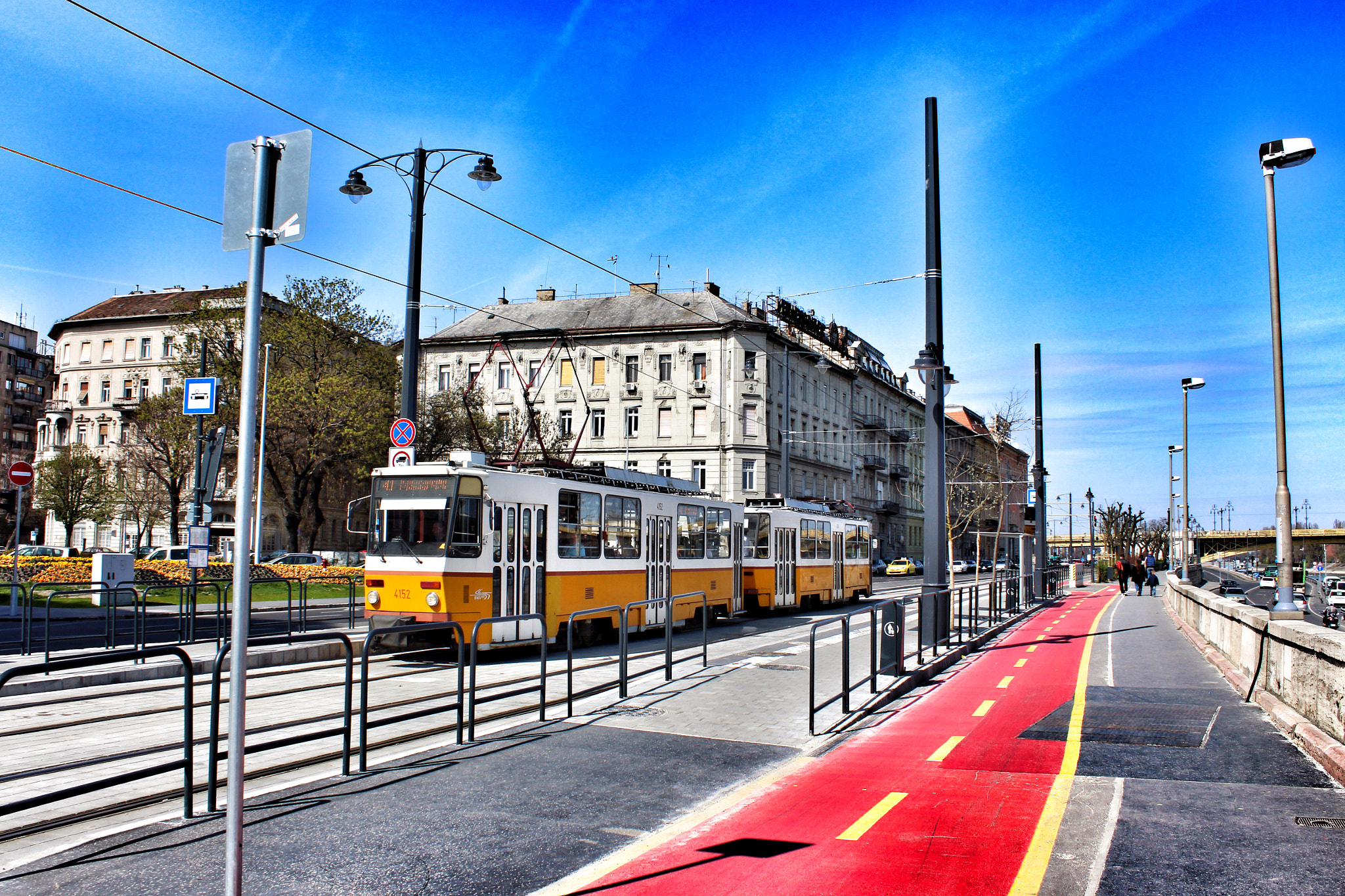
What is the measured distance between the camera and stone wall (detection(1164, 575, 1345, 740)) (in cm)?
823

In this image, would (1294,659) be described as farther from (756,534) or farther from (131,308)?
(131,308)

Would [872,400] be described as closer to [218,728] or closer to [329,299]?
[329,299]

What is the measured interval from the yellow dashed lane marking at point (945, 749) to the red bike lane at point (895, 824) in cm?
3

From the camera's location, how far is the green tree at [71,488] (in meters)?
57.9

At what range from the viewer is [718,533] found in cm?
2270

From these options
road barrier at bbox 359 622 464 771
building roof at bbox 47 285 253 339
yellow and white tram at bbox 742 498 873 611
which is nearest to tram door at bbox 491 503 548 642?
road barrier at bbox 359 622 464 771

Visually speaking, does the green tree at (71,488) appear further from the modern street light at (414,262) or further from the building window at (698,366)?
→ the modern street light at (414,262)

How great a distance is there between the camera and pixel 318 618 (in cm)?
2355

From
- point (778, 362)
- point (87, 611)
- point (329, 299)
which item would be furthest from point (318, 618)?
point (778, 362)

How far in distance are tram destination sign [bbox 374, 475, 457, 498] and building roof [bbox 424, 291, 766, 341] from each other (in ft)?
145

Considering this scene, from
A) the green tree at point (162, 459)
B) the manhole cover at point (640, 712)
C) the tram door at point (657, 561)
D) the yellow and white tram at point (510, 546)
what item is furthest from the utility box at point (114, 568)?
the green tree at point (162, 459)

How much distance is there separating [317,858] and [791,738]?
16.2ft

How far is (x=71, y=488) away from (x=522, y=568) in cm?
5452

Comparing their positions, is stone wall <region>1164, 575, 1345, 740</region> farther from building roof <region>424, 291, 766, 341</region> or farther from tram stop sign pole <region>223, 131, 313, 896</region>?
building roof <region>424, 291, 766, 341</region>
